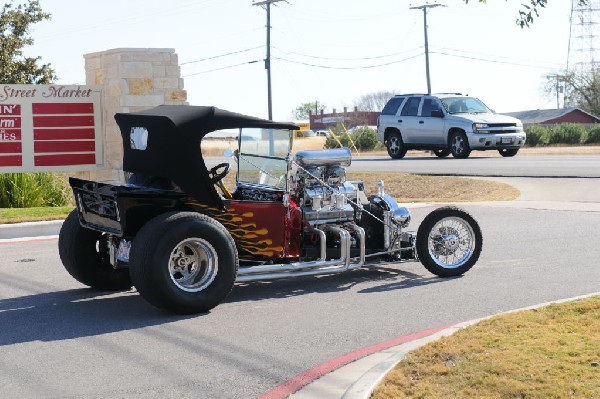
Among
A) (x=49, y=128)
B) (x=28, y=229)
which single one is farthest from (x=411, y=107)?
(x=28, y=229)

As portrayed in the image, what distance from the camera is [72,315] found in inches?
329

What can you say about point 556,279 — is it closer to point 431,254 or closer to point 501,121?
point 431,254

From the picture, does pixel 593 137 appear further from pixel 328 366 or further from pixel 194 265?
pixel 328 366

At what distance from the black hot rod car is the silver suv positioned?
56.6 feet

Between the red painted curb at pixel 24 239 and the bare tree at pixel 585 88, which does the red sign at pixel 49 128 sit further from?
the bare tree at pixel 585 88

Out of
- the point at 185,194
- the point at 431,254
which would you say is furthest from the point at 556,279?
the point at 185,194

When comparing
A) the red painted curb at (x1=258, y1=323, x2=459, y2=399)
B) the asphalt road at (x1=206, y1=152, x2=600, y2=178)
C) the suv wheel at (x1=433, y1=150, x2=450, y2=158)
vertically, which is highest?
the suv wheel at (x1=433, y1=150, x2=450, y2=158)

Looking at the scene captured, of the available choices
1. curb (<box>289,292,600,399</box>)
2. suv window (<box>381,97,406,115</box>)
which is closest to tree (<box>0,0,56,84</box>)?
suv window (<box>381,97,406,115</box>)

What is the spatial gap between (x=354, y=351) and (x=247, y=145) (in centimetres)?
330

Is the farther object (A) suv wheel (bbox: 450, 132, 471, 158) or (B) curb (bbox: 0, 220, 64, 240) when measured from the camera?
(A) suv wheel (bbox: 450, 132, 471, 158)

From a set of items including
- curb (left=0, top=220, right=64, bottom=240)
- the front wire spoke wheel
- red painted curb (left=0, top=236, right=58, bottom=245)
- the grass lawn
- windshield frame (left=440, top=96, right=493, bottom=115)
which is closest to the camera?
the grass lawn

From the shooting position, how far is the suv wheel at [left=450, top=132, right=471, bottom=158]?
2711 centimetres

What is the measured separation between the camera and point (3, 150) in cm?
1650

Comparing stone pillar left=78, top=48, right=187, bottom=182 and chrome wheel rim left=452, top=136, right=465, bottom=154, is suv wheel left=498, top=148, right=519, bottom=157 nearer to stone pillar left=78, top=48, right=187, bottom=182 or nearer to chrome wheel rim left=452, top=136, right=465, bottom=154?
chrome wheel rim left=452, top=136, right=465, bottom=154
